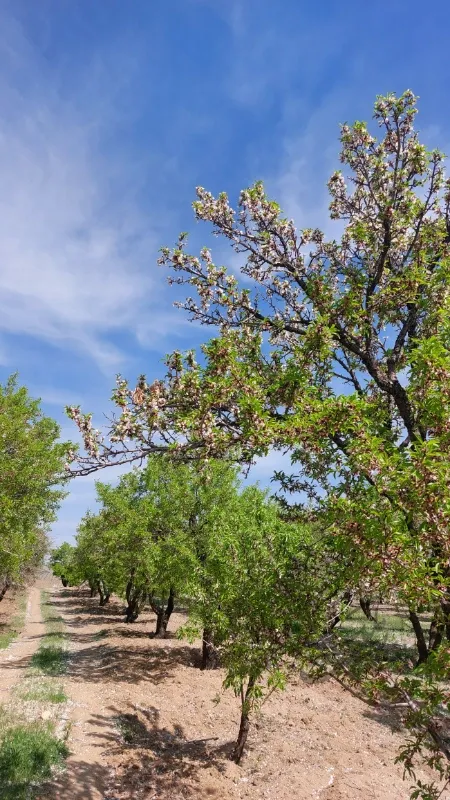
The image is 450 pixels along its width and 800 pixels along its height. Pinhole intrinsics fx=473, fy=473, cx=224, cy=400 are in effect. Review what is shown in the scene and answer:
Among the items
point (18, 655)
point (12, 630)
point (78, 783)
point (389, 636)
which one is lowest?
point (12, 630)

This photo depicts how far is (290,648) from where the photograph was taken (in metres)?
5.68

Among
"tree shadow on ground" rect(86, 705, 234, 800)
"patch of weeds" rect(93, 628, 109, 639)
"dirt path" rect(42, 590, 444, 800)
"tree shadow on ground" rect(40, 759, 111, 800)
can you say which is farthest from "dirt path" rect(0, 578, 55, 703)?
"tree shadow on ground" rect(40, 759, 111, 800)

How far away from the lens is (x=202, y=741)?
14.1 m

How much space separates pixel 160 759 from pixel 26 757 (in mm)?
3730

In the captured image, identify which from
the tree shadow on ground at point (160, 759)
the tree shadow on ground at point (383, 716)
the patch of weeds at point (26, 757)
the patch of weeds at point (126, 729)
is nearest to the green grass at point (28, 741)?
the patch of weeds at point (26, 757)

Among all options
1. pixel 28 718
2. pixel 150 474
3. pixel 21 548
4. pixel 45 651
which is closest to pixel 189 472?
pixel 150 474

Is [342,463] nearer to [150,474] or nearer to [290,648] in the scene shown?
[290,648]

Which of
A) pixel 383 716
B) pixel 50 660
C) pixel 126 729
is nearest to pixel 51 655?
pixel 50 660

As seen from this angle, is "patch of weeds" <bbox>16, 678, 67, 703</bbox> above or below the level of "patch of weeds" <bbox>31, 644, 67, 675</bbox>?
above

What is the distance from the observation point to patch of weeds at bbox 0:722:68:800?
369 inches

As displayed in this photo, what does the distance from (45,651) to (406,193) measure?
24.7 metres

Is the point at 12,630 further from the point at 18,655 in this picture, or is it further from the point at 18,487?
the point at 18,487

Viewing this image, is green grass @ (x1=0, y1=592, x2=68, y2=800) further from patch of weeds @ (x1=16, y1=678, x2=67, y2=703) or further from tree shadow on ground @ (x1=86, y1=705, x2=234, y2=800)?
tree shadow on ground @ (x1=86, y1=705, x2=234, y2=800)

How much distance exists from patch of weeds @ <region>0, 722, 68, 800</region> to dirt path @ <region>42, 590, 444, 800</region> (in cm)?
47
